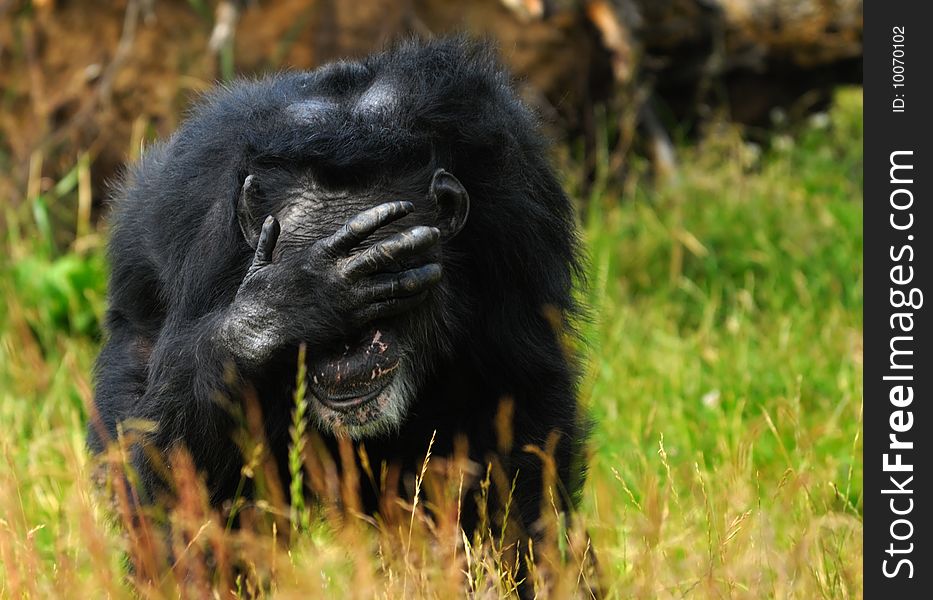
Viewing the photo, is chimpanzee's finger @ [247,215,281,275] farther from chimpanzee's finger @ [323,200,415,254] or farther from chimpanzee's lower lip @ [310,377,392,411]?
chimpanzee's lower lip @ [310,377,392,411]

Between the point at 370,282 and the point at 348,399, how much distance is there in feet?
1.09

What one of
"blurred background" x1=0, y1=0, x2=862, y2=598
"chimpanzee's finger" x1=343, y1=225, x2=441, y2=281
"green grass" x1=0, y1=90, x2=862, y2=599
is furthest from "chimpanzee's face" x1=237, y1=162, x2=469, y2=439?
"blurred background" x1=0, y1=0, x2=862, y2=598

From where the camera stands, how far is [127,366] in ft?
12.6

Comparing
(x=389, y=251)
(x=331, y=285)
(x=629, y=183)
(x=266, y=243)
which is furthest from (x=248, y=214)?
(x=629, y=183)

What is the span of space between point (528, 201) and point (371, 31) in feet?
13.2

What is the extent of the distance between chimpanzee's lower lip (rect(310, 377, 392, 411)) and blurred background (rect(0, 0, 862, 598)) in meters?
1.26

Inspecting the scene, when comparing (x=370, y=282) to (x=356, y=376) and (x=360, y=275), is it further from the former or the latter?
(x=356, y=376)

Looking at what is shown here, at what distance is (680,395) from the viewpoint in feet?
18.0

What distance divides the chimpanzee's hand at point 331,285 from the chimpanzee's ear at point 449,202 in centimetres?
17

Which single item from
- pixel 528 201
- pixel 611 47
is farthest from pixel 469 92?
pixel 611 47

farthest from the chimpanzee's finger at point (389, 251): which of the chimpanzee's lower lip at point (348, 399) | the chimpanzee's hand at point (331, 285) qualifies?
the chimpanzee's lower lip at point (348, 399)

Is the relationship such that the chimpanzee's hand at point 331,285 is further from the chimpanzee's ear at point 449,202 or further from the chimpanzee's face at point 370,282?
the chimpanzee's ear at point 449,202

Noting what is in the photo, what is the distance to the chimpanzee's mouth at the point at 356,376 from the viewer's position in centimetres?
326
